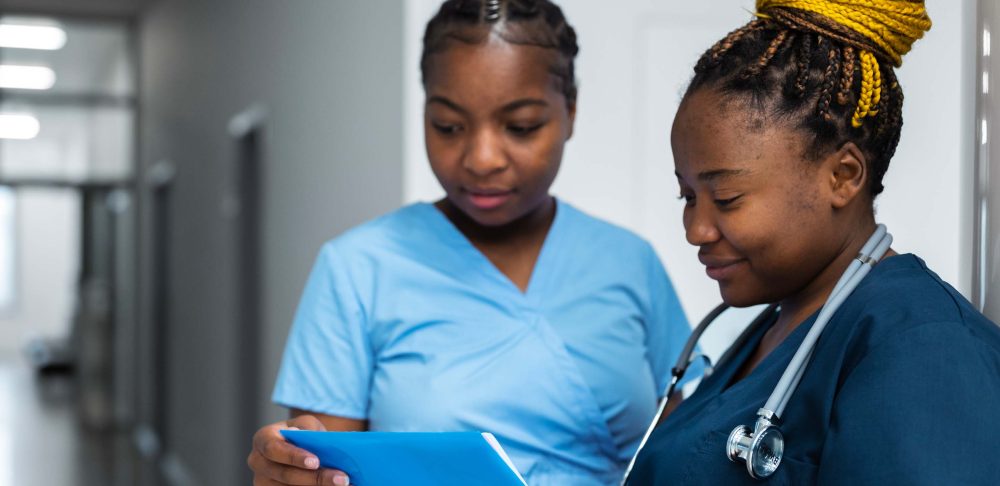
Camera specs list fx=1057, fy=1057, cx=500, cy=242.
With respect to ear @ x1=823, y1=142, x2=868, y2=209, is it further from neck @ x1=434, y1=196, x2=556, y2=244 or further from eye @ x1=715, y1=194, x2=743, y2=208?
neck @ x1=434, y1=196, x2=556, y2=244

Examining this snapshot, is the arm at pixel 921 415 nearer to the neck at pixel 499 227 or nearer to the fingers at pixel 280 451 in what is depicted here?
the fingers at pixel 280 451

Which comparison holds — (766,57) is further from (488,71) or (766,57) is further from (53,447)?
(53,447)

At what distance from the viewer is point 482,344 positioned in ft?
3.75

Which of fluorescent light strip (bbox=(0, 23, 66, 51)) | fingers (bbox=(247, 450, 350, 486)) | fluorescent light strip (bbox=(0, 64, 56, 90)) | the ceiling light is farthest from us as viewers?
the ceiling light

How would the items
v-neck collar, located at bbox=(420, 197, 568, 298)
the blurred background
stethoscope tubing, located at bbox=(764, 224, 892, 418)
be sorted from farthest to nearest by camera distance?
1. the blurred background
2. v-neck collar, located at bbox=(420, 197, 568, 298)
3. stethoscope tubing, located at bbox=(764, 224, 892, 418)

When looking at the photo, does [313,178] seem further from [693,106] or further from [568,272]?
[693,106]

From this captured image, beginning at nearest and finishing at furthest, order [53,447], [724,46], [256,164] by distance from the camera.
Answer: [724,46] → [256,164] → [53,447]

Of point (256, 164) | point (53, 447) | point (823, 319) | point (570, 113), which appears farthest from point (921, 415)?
point (53, 447)

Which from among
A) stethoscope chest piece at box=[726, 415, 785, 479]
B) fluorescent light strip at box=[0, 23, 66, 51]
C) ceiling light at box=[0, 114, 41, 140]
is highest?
fluorescent light strip at box=[0, 23, 66, 51]

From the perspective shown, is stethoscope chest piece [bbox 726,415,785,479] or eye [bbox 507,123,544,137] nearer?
stethoscope chest piece [bbox 726,415,785,479]

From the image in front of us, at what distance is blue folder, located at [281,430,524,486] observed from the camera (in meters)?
0.80

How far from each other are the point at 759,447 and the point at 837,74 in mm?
273

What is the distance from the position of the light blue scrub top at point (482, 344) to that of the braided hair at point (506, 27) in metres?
0.20

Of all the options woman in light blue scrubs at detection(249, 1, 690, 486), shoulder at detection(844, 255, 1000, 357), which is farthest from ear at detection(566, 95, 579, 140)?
shoulder at detection(844, 255, 1000, 357)
